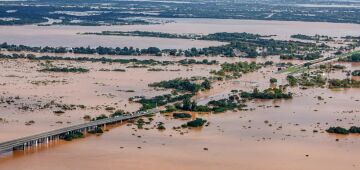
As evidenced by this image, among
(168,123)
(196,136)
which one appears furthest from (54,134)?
(196,136)

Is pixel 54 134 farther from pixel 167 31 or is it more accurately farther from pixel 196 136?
pixel 167 31

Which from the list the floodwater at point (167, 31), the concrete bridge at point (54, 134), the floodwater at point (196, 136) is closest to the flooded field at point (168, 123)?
the floodwater at point (196, 136)

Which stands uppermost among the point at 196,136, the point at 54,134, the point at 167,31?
the point at 167,31

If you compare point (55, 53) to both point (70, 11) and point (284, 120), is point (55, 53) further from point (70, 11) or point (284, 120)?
point (70, 11)

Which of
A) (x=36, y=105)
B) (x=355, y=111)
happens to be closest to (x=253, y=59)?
(x=355, y=111)

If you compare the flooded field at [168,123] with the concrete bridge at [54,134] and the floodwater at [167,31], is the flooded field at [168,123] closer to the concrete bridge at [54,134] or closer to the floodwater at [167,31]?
the concrete bridge at [54,134]

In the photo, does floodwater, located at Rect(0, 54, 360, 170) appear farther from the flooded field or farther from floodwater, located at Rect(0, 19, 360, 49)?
floodwater, located at Rect(0, 19, 360, 49)

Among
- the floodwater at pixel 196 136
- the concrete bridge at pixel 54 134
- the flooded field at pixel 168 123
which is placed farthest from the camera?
the concrete bridge at pixel 54 134
